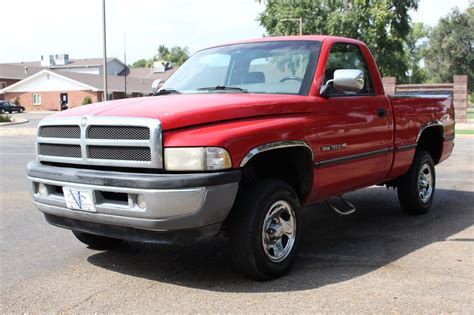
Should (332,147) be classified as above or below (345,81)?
below

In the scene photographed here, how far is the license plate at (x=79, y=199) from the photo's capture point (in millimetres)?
4004

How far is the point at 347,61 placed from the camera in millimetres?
5816

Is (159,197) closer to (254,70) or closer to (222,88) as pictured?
(222,88)

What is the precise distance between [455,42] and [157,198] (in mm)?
59943

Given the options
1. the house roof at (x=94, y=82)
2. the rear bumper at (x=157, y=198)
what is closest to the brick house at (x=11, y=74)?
the house roof at (x=94, y=82)

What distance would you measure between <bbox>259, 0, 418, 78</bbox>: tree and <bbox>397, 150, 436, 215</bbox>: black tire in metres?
34.1

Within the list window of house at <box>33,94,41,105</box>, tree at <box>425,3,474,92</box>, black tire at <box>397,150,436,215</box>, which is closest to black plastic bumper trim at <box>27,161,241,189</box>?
black tire at <box>397,150,436,215</box>

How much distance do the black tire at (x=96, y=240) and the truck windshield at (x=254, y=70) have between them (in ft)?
5.28

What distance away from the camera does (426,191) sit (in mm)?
6918

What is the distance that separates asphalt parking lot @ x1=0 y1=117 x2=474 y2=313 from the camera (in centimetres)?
382

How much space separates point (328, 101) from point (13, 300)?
3075 millimetres

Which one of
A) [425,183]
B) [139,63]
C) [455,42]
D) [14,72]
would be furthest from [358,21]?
[139,63]

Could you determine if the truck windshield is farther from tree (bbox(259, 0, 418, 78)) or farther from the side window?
tree (bbox(259, 0, 418, 78))

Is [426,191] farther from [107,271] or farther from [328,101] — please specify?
[107,271]
